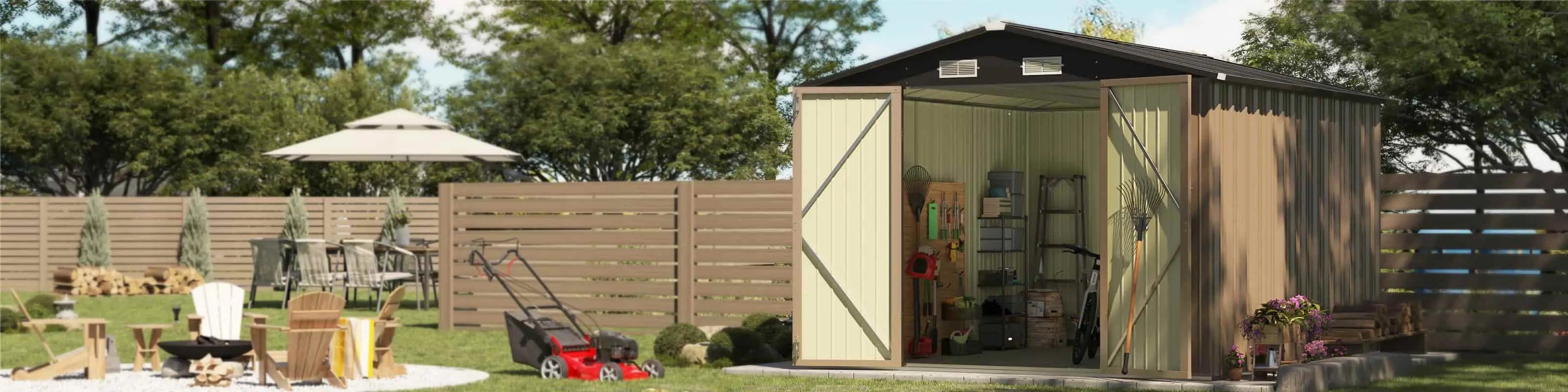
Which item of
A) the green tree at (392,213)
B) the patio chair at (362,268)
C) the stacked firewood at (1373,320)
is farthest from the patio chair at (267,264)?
the stacked firewood at (1373,320)

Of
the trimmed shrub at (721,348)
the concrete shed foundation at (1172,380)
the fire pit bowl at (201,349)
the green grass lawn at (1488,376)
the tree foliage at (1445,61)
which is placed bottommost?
the green grass lawn at (1488,376)

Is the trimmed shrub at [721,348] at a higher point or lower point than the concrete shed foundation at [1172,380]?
higher

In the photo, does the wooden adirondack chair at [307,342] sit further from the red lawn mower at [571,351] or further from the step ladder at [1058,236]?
the step ladder at [1058,236]

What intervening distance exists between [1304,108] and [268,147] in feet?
77.8

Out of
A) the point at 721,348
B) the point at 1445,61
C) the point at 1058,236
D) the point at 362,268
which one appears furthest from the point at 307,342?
the point at 1445,61

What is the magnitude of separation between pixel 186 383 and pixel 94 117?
2217 cm

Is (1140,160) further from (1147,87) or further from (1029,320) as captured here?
(1029,320)

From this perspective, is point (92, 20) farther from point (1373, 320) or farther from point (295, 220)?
point (1373, 320)

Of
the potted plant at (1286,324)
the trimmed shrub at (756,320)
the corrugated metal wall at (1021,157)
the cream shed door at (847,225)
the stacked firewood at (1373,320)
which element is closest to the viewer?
the potted plant at (1286,324)

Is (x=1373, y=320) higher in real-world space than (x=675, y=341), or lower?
higher

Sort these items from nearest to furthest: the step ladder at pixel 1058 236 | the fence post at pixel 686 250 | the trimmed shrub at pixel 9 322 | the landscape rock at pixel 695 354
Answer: the landscape rock at pixel 695 354 < the step ladder at pixel 1058 236 < the fence post at pixel 686 250 < the trimmed shrub at pixel 9 322

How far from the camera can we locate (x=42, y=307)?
14844 millimetres

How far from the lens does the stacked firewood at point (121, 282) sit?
66.5 feet

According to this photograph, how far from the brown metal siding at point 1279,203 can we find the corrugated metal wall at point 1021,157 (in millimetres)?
1680
